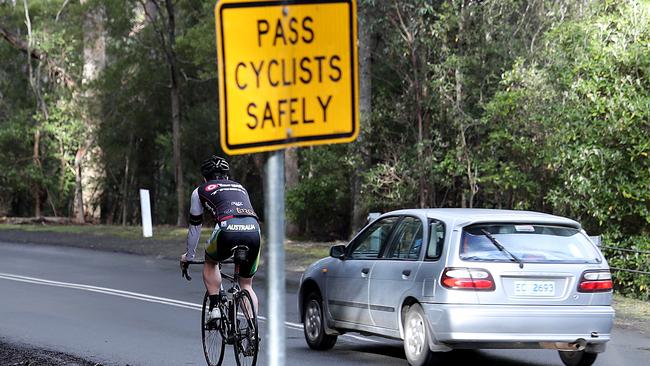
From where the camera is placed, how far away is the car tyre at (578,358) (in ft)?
35.6

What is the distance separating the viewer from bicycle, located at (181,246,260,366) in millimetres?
9625

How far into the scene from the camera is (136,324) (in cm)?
1442

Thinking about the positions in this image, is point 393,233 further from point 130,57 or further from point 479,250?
point 130,57

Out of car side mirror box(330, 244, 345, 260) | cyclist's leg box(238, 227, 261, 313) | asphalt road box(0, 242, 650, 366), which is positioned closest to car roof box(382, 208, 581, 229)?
car side mirror box(330, 244, 345, 260)

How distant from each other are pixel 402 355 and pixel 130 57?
31.0m

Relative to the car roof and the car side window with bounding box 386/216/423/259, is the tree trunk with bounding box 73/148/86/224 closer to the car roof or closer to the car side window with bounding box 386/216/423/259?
Result: the car side window with bounding box 386/216/423/259

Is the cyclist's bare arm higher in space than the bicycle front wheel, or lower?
higher

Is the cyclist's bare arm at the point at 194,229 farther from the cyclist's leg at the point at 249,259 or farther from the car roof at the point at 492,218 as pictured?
the car roof at the point at 492,218

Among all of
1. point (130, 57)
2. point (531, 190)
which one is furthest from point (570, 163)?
point (130, 57)

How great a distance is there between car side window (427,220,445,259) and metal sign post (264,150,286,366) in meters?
6.11

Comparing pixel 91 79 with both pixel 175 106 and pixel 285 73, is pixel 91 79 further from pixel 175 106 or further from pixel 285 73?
pixel 285 73

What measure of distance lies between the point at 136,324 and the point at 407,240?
15.8ft

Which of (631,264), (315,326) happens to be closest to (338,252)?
(315,326)

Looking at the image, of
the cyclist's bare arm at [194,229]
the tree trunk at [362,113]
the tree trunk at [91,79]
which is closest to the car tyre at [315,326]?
the cyclist's bare arm at [194,229]
